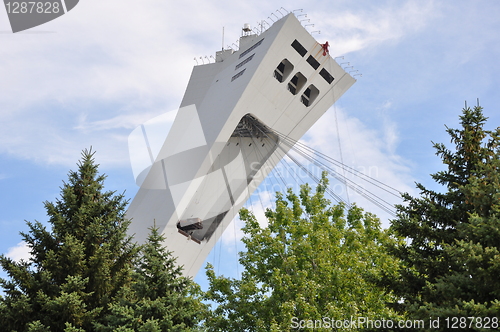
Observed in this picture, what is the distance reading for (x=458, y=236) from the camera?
30.7 feet

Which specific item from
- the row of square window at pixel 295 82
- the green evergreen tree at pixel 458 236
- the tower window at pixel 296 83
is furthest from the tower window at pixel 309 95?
the green evergreen tree at pixel 458 236

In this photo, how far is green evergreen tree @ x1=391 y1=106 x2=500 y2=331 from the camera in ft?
26.2

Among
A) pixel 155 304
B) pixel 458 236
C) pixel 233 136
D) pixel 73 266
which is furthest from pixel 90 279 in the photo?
pixel 233 136

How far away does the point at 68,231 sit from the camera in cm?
1326

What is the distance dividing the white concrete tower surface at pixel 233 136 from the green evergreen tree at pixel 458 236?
14182 millimetres

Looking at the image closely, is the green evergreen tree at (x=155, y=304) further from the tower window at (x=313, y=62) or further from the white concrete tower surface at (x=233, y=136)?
the tower window at (x=313, y=62)

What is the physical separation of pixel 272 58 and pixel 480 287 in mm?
17865

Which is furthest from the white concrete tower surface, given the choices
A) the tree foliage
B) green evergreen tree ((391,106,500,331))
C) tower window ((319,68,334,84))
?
green evergreen tree ((391,106,500,331))

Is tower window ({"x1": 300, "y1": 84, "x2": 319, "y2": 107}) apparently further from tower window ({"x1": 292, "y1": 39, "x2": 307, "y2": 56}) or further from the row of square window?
tower window ({"x1": 292, "y1": 39, "x2": 307, "y2": 56})

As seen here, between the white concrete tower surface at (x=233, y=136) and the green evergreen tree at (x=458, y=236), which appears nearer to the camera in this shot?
the green evergreen tree at (x=458, y=236)

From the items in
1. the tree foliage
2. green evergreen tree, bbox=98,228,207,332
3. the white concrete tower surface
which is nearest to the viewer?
green evergreen tree, bbox=98,228,207,332

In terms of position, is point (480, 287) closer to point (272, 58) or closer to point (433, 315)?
point (433, 315)

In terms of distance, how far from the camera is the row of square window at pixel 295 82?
2551 cm

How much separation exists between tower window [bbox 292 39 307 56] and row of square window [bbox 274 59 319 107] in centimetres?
81
